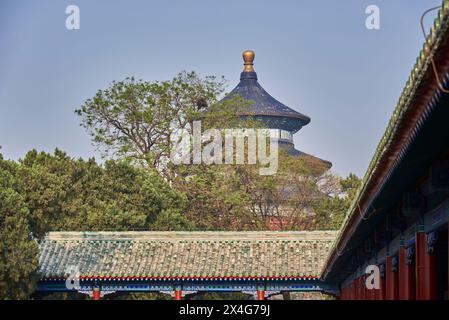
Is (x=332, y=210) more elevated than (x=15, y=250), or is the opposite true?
(x=332, y=210)

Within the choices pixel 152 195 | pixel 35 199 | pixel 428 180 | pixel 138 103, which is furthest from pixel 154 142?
pixel 428 180

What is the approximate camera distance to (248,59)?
89375 mm

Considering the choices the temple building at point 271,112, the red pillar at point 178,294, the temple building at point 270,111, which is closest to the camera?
the red pillar at point 178,294

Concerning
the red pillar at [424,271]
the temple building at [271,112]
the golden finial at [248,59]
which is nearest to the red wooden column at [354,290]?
the red pillar at [424,271]

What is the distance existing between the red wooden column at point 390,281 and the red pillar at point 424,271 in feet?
12.2

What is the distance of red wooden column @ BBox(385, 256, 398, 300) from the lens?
71.2ft

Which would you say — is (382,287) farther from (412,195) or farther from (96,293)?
(96,293)

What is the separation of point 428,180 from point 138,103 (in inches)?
1943

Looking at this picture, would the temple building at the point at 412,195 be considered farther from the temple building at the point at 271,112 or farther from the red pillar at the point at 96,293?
the temple building at the point at 271,112

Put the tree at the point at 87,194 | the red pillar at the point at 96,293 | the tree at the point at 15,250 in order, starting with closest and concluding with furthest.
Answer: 1. the tree at the point at 15,250
2. the red pillar at the point at 96,293
3. the tree at the point at 87,194

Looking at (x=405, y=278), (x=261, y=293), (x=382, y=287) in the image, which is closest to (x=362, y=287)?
(x=382, y=287)

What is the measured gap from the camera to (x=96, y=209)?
52.7 m

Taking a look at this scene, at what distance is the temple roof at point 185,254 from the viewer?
44.7m

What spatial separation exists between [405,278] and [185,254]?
27.1m
